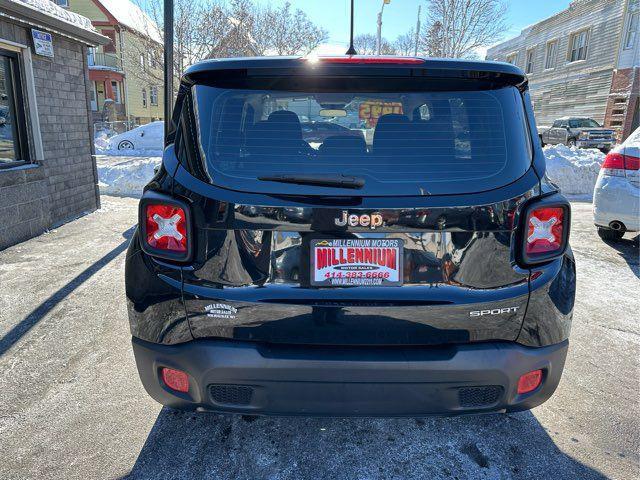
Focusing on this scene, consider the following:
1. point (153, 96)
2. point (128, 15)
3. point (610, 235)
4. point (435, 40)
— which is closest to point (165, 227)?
point (610, 235)

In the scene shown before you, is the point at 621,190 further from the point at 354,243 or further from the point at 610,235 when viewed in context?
→ the point at 354,243

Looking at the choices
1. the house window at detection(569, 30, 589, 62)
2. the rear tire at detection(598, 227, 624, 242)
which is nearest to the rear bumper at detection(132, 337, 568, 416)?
the rear tire at detection(598, 227, 624, 242)

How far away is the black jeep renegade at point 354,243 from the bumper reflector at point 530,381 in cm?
1

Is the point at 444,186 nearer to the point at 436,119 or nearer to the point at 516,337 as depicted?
the point at 436,119

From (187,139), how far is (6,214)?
528 cm

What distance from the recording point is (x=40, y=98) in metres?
6.84

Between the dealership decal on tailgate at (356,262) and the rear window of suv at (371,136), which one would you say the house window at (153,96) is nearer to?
the rear window of suv at (371,136)

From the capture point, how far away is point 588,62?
27.3m

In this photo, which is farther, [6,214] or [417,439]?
[6,214]

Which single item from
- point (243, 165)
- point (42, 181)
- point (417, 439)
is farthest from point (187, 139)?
point (42, 181)

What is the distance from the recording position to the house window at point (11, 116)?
6.30m

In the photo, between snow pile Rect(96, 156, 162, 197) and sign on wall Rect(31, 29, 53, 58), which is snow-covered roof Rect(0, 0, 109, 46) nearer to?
sign on wall Rect(31, 29, 53, 58)

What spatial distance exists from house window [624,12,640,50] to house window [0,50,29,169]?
92.0ft

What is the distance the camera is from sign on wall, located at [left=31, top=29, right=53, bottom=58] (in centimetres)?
651
